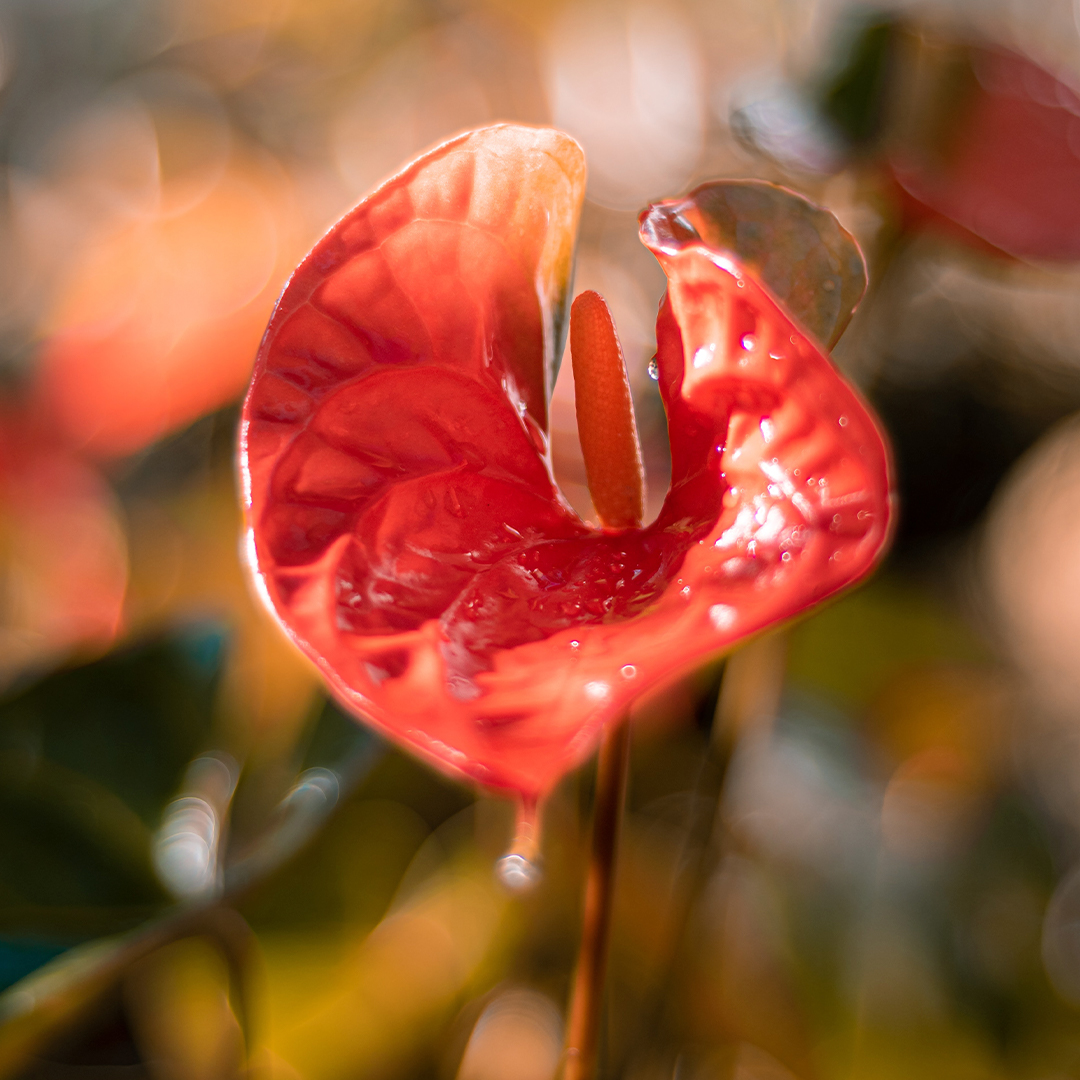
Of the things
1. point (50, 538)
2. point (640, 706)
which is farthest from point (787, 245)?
point (50, 538)

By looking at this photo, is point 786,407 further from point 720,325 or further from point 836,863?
point 836,863

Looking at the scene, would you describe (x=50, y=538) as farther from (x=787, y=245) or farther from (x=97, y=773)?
(x=787, y=245)

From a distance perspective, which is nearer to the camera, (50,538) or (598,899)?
(598,899)

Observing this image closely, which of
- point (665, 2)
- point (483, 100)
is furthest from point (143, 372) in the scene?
point (665, 2)

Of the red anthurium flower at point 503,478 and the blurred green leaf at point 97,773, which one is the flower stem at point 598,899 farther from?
the blurred green leaf at point 97,773

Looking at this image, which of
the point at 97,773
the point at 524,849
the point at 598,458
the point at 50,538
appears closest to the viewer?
the point at 524,849

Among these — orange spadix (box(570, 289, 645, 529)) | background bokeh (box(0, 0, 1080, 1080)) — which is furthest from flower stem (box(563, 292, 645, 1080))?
background bokeh (box(0, 0, 1080, 1080))

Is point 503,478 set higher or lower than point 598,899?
higher
